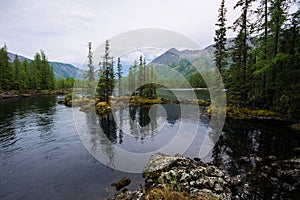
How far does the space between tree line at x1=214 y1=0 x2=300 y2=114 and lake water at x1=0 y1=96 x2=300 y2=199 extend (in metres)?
3.96

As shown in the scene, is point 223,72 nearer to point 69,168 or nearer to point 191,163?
point 191,163

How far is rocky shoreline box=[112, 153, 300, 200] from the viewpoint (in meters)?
6.59

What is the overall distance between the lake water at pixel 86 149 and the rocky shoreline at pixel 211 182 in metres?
1.01

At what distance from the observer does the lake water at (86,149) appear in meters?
8.13

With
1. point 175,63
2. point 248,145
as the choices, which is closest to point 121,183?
point 248,145

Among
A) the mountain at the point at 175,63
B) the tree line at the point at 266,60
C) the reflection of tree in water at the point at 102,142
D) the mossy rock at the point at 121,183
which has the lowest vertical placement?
the mossy rock at the point at 121,183

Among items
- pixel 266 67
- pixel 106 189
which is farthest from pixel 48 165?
pixel 266 67

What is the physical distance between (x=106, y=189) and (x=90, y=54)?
37.7 m

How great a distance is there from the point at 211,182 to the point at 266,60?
59.1 ft

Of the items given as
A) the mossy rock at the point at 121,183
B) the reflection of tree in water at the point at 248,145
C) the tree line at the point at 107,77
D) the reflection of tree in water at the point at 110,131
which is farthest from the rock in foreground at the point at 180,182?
the tree line at the point at 107,77

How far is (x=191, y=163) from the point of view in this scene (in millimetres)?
9734

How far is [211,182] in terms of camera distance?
729 centimetres

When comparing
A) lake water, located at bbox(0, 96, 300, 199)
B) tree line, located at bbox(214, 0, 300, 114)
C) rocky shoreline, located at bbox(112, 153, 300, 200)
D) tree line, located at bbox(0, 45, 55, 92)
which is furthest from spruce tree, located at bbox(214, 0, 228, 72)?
tree line, located at bbox(0, 45, 55, 92)

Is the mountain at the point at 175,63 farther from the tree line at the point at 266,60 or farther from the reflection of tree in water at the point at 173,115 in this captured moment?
the reflection of tree in water at the point at 173,115
